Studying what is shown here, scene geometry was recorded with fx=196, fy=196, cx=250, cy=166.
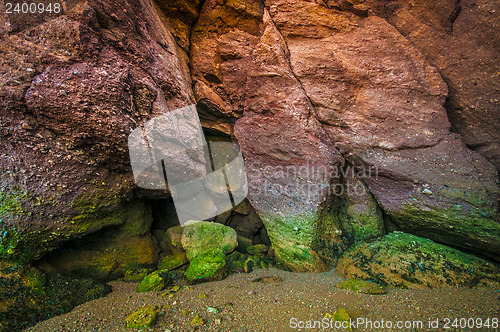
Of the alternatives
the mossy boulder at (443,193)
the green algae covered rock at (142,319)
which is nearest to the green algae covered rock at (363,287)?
the mossy boulder at (443,193)

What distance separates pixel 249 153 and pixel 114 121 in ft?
6.82

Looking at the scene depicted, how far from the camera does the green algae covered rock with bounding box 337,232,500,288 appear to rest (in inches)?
95.7

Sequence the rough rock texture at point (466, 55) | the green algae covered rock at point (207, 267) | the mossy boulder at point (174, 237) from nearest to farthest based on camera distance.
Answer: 1. the rough rock texture at point (466, 55)
2. the green algae covered rock at point (207, 267)
3. the mossy boulder at point (174, 237)

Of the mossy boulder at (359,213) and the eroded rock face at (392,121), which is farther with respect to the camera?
the mossy boulder at (359,213)

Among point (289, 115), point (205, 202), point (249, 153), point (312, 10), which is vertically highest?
point (312, 10)

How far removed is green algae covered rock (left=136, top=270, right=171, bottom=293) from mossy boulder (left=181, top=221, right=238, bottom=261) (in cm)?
47

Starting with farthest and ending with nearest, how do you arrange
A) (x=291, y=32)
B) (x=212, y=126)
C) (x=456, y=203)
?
(x=212, y=126), (x=291, y=32), (x=456, y=203)

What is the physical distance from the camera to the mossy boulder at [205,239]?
3.20 m

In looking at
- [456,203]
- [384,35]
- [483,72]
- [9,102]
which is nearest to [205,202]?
[9,102]

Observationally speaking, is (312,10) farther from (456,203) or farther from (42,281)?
(42,281)

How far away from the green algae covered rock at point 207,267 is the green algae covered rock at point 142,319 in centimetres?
81

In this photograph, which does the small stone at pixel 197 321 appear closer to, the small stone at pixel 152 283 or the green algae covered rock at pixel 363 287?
the small stone at pixel 152 283

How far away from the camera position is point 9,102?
2035 millimetres

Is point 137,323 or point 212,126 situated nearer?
point 137,323
